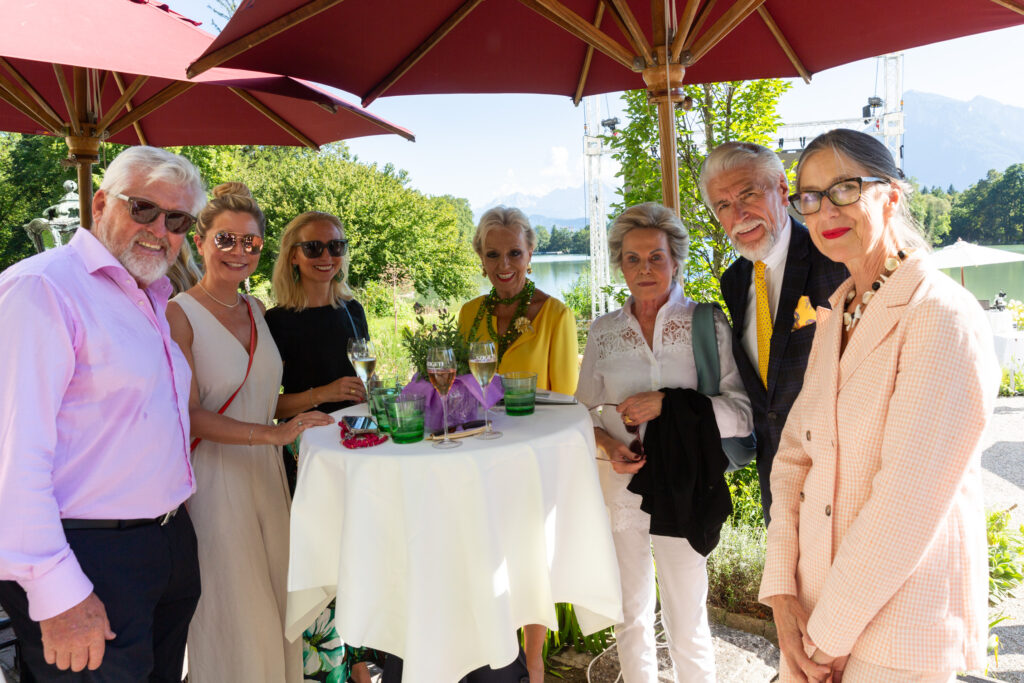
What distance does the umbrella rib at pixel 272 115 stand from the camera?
4.45 m

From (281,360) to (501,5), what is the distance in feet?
7.64

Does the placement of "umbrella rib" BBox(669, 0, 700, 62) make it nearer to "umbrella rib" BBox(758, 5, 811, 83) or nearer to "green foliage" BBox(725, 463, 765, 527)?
"umbrella rib" BBox(758, 5, 811, 83)

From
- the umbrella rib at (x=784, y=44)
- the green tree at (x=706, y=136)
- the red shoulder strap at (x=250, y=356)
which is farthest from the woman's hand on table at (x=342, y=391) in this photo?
the green tree at (x=706, y=136)

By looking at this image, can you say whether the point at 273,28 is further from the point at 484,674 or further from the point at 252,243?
the point at 484,674

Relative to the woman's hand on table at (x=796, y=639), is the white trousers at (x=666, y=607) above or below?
below

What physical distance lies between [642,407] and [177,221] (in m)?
1.77

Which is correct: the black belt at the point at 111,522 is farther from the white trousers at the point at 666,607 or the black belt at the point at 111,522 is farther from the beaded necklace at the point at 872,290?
the beaded necklace at the point at 872,290

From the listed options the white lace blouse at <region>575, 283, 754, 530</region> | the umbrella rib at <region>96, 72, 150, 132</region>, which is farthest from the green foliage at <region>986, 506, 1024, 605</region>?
the umbrella rib at <region>96, 72, 150, 132</region>

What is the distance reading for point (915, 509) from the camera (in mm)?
1305

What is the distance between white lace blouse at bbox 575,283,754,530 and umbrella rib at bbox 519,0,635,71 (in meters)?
1.29

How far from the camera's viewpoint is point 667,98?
316cm

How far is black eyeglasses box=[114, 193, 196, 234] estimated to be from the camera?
6.22 feet

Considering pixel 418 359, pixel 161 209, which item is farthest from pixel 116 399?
pixel 418 359

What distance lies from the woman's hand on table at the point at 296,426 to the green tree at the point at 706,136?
11.8 ft
